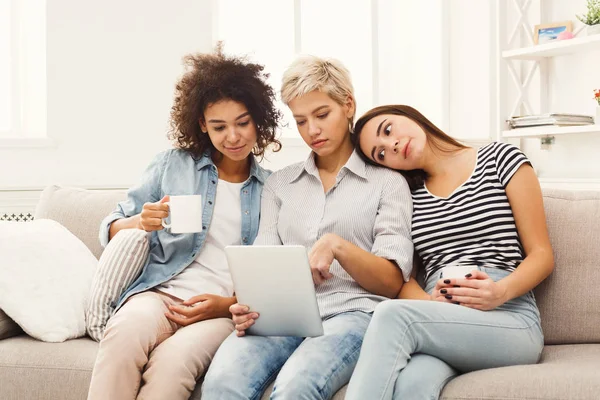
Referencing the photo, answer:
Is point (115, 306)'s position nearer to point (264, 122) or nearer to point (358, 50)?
point (264, 122)

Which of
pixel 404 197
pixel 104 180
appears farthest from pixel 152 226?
pixel 104 180

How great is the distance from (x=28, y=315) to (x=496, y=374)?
1.22 metres

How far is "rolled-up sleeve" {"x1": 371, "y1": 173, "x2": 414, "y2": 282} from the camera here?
6.07 ft

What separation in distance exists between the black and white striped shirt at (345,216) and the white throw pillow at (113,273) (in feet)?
1.07

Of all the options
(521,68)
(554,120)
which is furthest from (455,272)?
(521,68)

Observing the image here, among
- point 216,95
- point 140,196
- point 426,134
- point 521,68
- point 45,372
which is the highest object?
point 521,68

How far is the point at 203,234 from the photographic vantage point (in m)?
2.09

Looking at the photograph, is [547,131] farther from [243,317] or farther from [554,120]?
[243,317]

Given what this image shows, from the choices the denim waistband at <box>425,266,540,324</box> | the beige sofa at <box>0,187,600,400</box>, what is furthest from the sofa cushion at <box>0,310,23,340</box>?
the denim waistband at <box>425,266,540,324</box>

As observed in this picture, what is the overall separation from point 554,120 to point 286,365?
271cm

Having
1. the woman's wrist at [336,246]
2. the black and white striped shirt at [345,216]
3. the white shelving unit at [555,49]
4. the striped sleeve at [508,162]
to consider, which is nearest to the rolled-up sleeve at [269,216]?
the black and white striped shirt at [345,216]

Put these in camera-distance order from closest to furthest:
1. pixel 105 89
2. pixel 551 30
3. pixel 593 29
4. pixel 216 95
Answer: pixel 216 95 < pixel 593 29 < pixel 105 89 < pixel 551 30

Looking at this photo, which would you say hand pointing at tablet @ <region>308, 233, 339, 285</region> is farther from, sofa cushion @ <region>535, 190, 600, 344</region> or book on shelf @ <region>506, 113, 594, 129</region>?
book on shelf @ <region>506, 113, 594, 129</region>

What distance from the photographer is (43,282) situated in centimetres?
205
